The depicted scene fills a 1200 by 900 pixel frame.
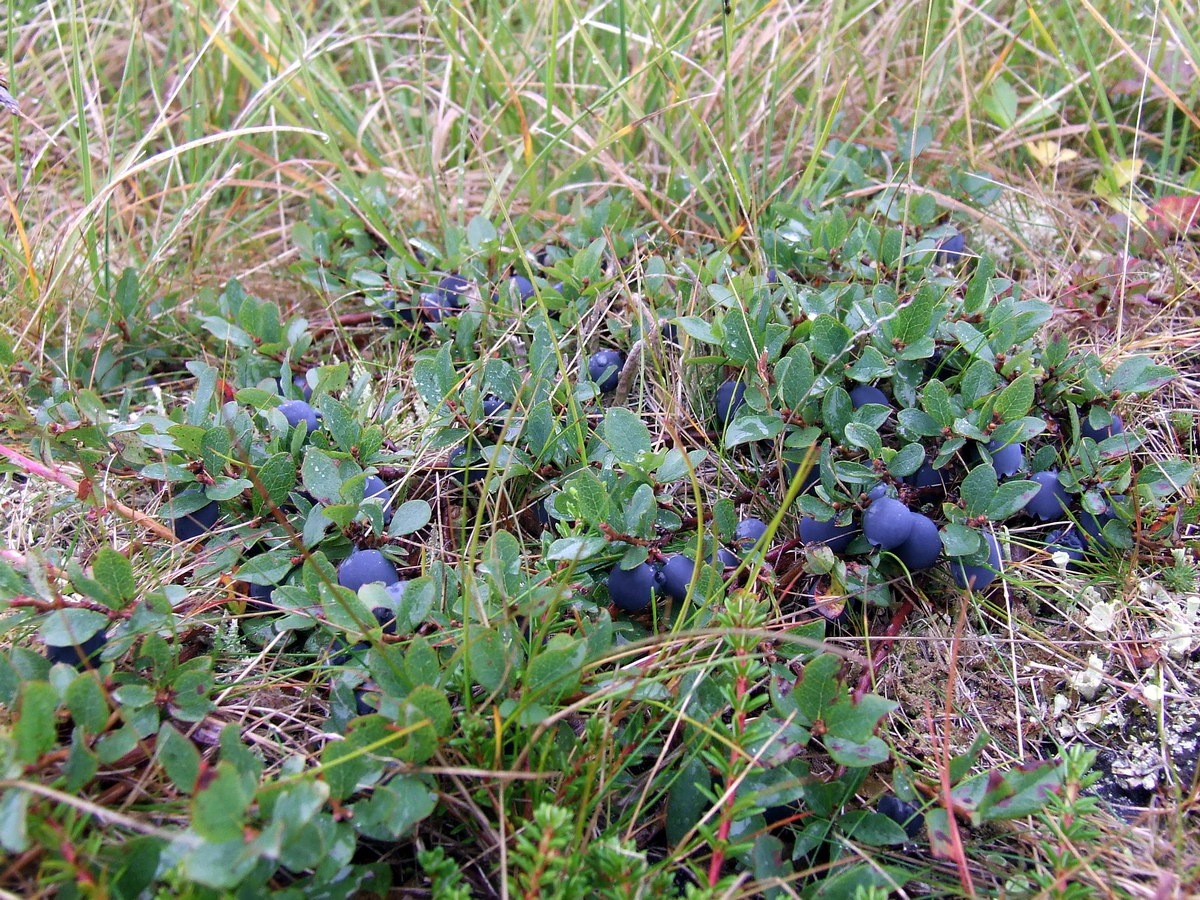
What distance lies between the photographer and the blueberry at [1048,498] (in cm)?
162

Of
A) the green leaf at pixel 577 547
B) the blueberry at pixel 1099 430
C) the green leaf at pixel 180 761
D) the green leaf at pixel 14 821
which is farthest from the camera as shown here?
the blueberry at pixel 1099 430

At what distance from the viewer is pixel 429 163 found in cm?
241

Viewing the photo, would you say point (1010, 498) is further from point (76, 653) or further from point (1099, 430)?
point (76, 653)

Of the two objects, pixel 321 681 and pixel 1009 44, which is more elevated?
pixel 1009 44

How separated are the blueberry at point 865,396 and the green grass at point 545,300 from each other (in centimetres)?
27

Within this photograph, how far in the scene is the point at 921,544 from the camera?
148 cm

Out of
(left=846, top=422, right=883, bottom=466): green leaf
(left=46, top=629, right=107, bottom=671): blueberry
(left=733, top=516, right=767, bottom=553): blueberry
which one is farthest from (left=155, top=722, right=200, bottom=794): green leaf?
(left=846, top=422, right=883, bottom=466): green leaf

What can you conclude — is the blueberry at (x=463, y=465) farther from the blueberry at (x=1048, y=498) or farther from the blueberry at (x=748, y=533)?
the blueberry at (x=1048, y=498)

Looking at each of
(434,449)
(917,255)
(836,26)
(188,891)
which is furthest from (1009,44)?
(188,891)

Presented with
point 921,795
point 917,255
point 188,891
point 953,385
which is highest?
point 917,255

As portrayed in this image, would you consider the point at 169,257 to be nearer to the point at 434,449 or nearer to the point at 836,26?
the point at 434,449

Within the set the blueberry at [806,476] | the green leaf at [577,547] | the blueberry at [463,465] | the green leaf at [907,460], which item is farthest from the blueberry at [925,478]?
the blueberry at [463,465]

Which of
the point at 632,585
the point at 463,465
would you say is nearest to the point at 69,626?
the point at 463,465

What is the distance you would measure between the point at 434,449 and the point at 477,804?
29.6 inches
